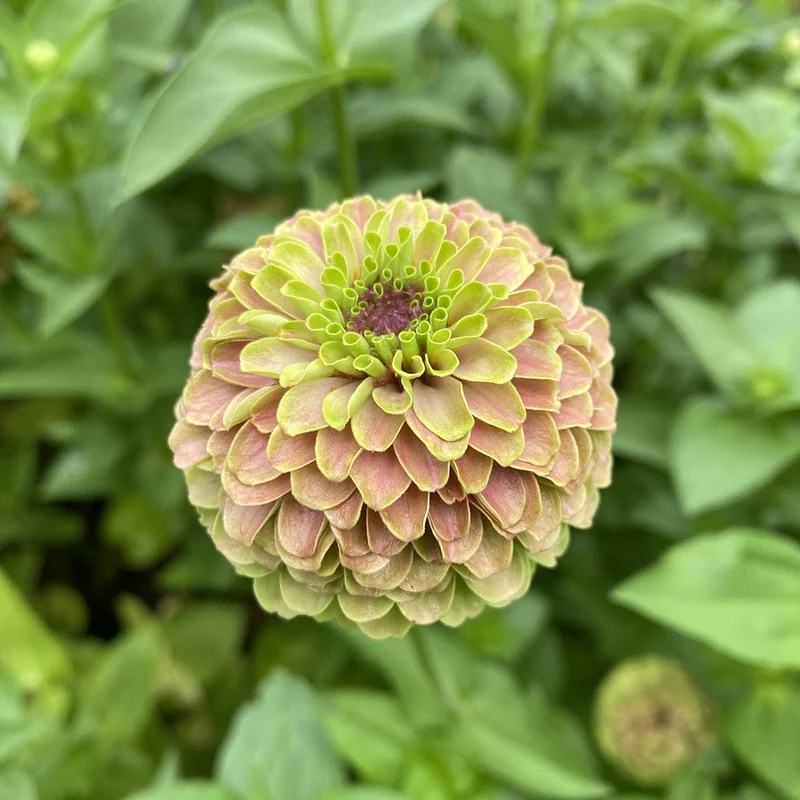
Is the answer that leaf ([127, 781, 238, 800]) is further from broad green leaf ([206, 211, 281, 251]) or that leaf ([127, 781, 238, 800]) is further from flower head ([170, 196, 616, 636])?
broad green leaf ([206, 211, 281, 251])

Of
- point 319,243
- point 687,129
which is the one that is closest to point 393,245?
point 319,243

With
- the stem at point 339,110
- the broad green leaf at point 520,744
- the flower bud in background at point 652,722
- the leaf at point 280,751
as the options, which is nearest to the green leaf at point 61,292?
the stem at point 339,110

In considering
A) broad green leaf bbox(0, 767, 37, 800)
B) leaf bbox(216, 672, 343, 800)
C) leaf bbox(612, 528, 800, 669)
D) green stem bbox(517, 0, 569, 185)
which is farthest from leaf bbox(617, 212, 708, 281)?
broad green leaf bbox(0, 767, 37, 800)

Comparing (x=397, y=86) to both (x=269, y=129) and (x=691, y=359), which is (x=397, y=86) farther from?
(x=691, y=359)

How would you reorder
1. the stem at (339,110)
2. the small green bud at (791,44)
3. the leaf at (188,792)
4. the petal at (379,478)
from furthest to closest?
1. the small green bud at (791,44)
2. the stem at (339,110)
3. the leaf at (188,792)
4. the petal at (379,478)

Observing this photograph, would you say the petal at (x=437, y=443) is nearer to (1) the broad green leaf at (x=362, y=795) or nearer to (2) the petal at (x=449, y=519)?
(2) the petal at (x=449, y=519)
